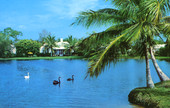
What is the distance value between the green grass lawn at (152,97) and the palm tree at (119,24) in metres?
1.08

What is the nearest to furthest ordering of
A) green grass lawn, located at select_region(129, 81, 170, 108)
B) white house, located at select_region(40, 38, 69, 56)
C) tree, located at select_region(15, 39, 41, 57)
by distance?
1. green grass lawn, located at select_region(129, 81, 170, 108)
2. tree, located at select_region(15, 39, 41, 57)
3. white house, located at select_region(40, 38, 69, 56)

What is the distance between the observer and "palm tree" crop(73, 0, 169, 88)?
9.97 meters

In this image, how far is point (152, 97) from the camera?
34.0ft

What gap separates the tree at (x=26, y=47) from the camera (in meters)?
76.9

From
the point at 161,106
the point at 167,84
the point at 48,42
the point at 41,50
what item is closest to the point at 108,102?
the point at 167,84

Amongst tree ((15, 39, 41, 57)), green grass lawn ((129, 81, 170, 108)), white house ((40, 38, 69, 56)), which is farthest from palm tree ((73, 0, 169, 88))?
tree ((15, 39, 41, 57))

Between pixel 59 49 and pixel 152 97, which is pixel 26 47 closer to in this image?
pixel 59 49

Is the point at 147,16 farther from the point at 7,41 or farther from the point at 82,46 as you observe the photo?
the point at 7,41

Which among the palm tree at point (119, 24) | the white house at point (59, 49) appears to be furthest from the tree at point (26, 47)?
the palm tree at point (119, 24)

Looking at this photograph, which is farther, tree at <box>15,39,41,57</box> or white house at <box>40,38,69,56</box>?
white house at <box>40,38,69,56</box>

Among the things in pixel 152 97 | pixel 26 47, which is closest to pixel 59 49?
pixel 26 47

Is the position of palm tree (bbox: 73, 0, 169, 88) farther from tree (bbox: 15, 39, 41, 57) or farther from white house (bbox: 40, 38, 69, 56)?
tree (bbox: 15, 39, 41, 57)

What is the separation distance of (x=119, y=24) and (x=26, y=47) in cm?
6877

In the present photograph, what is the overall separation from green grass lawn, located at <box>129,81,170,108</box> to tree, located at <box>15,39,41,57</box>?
2686 inches
